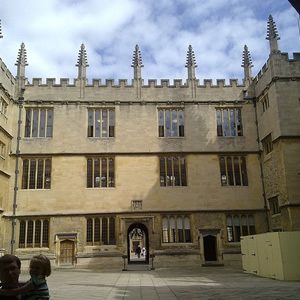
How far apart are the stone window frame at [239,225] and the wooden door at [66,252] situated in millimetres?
9283

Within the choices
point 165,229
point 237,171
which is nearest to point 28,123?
point 165,229

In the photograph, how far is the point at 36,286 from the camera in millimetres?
3225

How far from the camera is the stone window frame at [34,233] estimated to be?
2189 centimetres

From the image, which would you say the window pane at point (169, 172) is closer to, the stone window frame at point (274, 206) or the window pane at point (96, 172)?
the window pane at point (96, 172)

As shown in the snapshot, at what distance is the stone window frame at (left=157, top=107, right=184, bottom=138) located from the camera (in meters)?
23.9

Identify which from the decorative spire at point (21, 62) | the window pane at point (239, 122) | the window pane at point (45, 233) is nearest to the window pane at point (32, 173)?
the window pane at point (45, 233)

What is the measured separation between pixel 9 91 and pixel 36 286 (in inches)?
852

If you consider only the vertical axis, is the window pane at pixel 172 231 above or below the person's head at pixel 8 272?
above

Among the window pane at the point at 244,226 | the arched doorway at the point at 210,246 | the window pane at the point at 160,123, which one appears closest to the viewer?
the arched doorway at the point at 210,246

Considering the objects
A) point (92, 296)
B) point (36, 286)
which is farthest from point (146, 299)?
point (36, 286)

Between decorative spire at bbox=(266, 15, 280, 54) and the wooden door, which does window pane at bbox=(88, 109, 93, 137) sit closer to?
the wooden door

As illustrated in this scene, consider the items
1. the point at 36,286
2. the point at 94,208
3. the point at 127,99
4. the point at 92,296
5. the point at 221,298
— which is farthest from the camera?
the point at 127,99

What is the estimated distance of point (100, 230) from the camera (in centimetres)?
2225

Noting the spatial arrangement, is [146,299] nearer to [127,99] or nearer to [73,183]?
[73,183]
